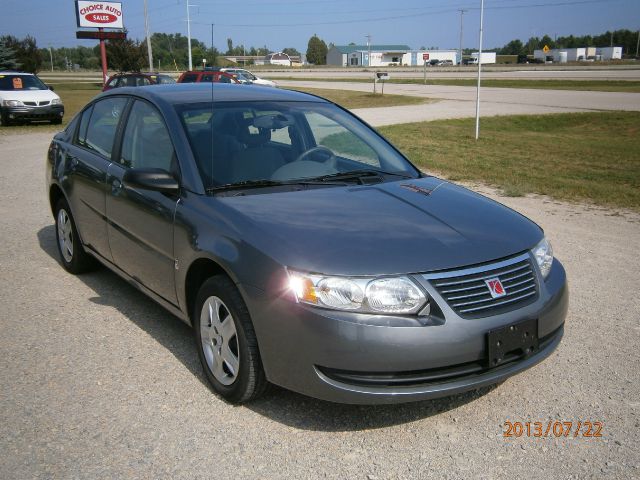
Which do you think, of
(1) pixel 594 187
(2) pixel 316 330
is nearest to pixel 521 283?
(2) pixel 316 330

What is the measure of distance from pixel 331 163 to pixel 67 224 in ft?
9.00

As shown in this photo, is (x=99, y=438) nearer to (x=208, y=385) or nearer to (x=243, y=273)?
(x=208, y=385)

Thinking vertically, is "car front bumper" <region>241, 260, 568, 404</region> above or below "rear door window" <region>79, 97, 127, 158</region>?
below

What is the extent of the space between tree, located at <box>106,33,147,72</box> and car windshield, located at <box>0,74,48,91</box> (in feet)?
109

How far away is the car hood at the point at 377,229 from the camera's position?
10.0ft

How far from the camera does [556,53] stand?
130 m

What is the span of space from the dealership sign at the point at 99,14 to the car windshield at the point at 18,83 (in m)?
24.7

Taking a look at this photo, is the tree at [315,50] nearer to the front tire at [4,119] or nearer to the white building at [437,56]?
the white building at [437,56]

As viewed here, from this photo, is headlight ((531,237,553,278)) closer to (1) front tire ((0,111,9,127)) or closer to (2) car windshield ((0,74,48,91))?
(1) front tire ((0,111,9,127))

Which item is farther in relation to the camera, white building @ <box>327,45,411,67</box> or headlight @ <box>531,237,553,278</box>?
white building @ <box>327,45,411,67</box>

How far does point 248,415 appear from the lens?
341 centimetres

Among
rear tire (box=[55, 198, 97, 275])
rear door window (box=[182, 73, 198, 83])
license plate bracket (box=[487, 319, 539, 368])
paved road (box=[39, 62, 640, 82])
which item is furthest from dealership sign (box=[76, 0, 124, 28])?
license plate bracket (box=[487, 319, 539, 368])

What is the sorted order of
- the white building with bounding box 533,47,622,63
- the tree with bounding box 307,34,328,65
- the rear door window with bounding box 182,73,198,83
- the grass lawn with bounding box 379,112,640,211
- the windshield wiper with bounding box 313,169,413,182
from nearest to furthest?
the windshield wiper with bounding box 313,169,413,182 → the grass lawn with bounding box 379,112,640,211 → the rear door window with bounding box 182,73,198,83 → the white building with bounding box 533,47,622,63 → the tree with bounding box 307,34,328,65

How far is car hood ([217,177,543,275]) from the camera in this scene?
3.05 m
